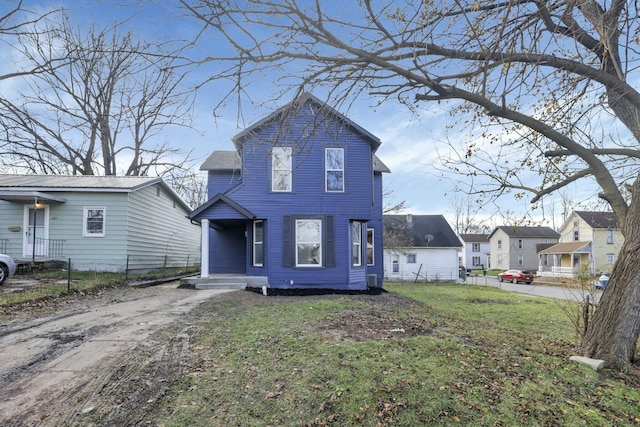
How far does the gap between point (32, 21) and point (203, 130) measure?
4504mm

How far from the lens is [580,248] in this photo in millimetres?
38031

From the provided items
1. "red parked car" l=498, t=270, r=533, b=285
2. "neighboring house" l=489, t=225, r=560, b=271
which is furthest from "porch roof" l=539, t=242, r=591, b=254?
"red parked car" l=498, t=270, r=533, b=285

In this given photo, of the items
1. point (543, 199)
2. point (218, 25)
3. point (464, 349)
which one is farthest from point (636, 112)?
point (218, 25)

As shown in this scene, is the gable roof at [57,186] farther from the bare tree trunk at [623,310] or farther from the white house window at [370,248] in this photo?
the bare tree trunk at [623,310]

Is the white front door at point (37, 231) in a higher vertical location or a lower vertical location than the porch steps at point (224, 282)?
higher

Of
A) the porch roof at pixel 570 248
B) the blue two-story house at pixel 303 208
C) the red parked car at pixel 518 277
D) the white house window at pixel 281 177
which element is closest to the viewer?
the blue two-story house at pixel 303 208

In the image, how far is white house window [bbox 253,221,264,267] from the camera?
44.8ft

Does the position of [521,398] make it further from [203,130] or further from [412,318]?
[203,130]

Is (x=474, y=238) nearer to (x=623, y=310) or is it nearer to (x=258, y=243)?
(x=258, y=243)

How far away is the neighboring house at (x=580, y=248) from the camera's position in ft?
119

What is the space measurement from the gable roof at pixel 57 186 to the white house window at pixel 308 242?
7.79 m

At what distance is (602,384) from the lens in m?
4.43

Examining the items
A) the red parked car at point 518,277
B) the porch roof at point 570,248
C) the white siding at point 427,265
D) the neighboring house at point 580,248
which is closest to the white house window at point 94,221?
the white siding at point 427,265

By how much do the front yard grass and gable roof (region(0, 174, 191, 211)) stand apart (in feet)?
39.3
